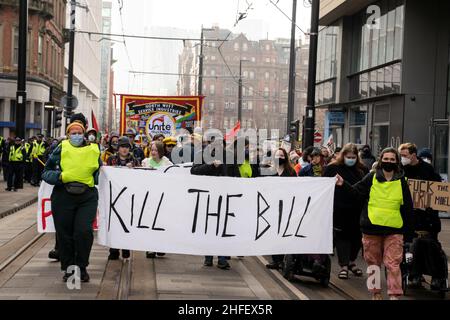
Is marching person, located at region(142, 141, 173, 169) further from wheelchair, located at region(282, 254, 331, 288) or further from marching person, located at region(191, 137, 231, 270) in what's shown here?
wheelchair, located at region(282, 254, 331, 288)

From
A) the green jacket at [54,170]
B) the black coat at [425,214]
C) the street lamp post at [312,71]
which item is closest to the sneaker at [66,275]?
the green jacket at [54,170]

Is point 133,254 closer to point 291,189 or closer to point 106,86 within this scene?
point 291,189

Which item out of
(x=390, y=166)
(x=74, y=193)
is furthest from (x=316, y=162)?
(x=74, y=193)

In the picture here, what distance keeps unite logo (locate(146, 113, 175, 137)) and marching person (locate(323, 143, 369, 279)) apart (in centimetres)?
1110

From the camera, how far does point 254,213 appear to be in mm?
9523

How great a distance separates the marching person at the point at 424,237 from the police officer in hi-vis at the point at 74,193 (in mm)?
3775

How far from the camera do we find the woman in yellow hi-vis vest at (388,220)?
8.75 meters

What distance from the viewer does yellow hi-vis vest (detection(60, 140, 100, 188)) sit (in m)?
9.12

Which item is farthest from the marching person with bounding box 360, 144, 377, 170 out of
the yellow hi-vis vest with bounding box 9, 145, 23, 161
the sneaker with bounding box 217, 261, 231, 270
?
the yellow hi-vis vest with bounding box 9, 145, 23, 161

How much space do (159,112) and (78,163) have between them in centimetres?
1284

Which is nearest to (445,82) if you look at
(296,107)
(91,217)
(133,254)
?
(133,254)

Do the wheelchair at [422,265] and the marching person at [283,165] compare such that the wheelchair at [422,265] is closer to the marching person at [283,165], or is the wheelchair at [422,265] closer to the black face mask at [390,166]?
the black face mask at [390,166]

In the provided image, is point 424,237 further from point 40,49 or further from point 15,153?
point 40,49

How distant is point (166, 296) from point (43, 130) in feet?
145
